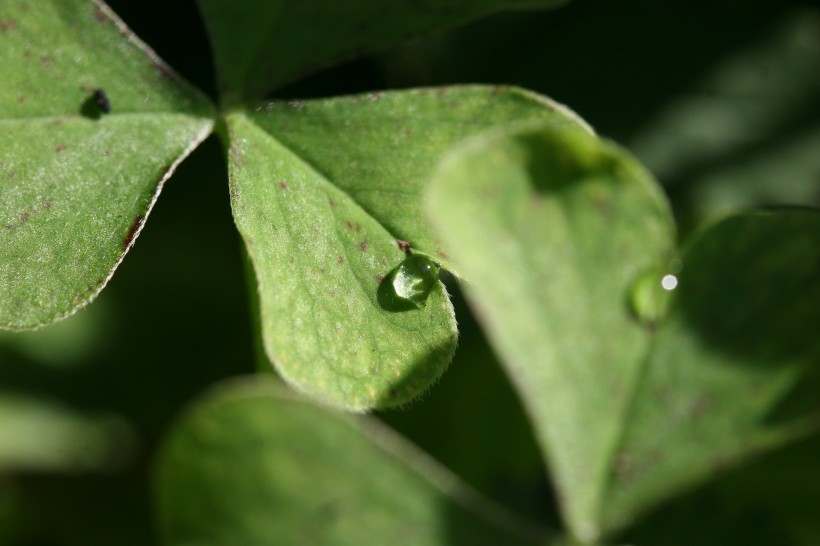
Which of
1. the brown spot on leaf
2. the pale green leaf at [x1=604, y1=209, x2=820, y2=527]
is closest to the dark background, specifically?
the pale green leaf at [x1=604, y1=209, x2=820, y2=527]

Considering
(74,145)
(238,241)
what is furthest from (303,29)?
(238,241)

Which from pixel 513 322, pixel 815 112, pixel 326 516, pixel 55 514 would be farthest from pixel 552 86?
pixel 55 514

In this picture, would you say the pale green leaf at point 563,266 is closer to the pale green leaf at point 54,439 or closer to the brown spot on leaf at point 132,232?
the brown spot on leaf at point 132,232

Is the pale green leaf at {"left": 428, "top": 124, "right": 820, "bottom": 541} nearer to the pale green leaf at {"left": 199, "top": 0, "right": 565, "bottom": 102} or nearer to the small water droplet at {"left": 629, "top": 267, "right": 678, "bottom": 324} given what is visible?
the small water droplet at {"left": 629, "top": 267, "right": 678, "bottom": 324}

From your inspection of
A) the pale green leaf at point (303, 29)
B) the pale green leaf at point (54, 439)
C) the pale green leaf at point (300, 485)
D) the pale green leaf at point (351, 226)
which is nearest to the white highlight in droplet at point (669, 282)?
the pale green leaf at point (351, 226)

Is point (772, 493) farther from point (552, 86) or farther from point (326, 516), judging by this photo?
point (552, 86)

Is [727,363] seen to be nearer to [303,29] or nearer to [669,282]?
[669,282]
